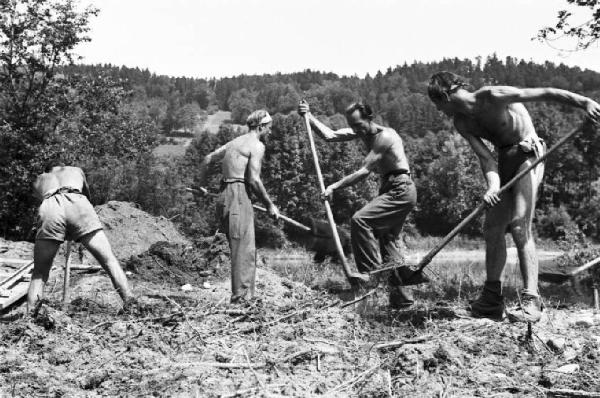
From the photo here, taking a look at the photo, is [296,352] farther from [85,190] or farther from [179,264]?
[179,264]

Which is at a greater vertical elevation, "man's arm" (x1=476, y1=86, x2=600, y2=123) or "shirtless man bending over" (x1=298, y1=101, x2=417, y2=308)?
"man's arm" (x1=476, y1=86, x2=600, y2=123)

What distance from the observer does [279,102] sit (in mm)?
113188

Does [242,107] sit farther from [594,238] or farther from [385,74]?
[594,238]

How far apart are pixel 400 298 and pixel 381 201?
3.39 feet

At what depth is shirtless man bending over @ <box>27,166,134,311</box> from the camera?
7.02 meters

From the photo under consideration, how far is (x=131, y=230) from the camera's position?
48.3ft

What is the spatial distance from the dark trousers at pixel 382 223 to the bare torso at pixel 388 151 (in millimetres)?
119

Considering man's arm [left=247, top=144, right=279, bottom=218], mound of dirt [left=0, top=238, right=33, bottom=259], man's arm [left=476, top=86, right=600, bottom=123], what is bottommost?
mound of dirt [left=0, top=238, right=33, bottom=259]

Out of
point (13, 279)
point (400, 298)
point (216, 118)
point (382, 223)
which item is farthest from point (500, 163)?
point (216, 118)

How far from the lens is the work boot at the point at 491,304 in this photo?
20.3 feet

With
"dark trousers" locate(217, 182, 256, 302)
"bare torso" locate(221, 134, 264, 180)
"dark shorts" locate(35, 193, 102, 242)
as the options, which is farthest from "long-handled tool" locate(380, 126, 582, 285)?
"dark shorts" locate(35, 193, 102, 242)

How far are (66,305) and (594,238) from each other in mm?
42302

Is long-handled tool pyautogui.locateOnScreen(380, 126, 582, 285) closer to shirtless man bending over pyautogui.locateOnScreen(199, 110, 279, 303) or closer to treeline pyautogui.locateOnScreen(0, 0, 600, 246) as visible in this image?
shirtless man bending over pyautogui.locateOnScreen(199, 110, 279, 303)

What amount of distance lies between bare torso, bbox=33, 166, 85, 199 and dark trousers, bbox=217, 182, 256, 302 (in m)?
1.58
